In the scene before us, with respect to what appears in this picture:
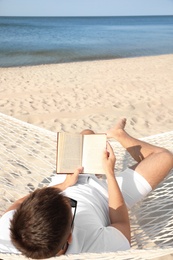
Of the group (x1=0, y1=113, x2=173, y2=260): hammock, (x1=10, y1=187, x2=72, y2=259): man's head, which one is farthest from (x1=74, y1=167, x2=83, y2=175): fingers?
(x1=10, y1=187, x2=72, y2=259): man's head

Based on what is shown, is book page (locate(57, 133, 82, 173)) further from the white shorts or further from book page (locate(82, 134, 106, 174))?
the white shorts

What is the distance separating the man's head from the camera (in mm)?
890

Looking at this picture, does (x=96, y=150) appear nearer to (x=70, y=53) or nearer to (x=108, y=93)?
(x=108, y=93)

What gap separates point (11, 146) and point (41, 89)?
8.31 ft

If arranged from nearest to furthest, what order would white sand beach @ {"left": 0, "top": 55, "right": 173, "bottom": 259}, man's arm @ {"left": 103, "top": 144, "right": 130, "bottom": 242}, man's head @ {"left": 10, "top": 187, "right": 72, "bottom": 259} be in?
man's head @ {"left": 10, "top": 187, "right": 72, "bottom": 259} < man's arm @ {"left": 103, "top": 144, "right": 130, "bottom": 242} < white sand beach @ {"left": 0, "top": 55, "right": 173, "bottom": 259}

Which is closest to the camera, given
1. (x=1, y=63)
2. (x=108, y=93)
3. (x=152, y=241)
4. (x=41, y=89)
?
(x=152, y=241)

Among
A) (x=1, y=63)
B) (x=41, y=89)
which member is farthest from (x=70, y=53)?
(x=41, y=89)

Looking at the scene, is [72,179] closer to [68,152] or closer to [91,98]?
[68,152]

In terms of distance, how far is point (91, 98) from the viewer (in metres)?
4.69

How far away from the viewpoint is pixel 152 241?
4.51ft

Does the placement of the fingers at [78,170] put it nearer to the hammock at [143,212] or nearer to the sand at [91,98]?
the hammock at [143,212]

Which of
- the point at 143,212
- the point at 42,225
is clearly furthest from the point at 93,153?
the point at 42,225

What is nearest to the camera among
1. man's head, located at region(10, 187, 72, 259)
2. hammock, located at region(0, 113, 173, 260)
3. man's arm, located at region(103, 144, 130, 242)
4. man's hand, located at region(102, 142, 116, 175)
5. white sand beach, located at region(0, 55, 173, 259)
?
man's head, located at region(10, 187, 72, 259)

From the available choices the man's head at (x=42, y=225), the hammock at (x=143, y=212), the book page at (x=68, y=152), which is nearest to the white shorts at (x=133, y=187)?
the hammock at (x=143, y=212)
